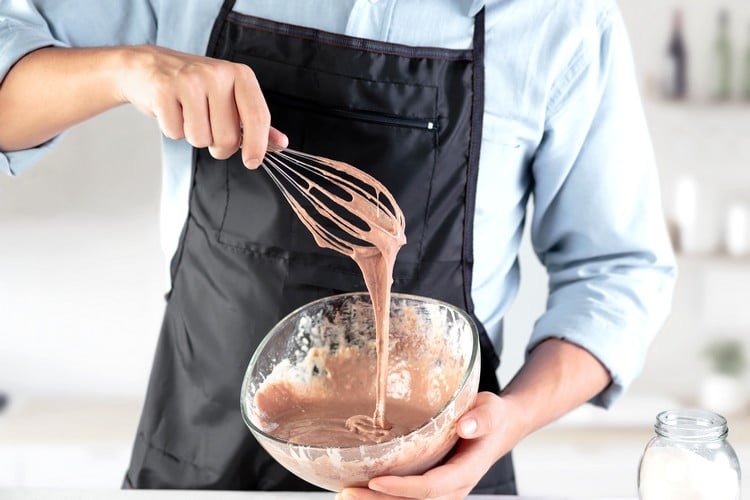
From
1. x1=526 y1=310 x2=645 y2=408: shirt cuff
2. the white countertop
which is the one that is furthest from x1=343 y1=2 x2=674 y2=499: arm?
the white countertop

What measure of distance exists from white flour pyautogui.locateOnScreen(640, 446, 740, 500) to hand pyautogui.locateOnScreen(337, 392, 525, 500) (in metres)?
0.16

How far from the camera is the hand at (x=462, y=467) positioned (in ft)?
2.71

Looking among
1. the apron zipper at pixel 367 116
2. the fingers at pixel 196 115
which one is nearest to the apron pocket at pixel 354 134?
the apron zipper at pixel 367 116

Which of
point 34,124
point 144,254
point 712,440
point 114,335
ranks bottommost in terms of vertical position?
point 114,335

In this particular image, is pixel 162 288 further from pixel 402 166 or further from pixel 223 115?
pixel 223 115

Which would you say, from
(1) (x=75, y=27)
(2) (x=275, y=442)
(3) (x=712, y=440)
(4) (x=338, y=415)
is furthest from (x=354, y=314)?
(1) (x=75, y=27)

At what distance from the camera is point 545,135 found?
1243 mm

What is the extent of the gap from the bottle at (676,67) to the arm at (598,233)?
52.6 inches

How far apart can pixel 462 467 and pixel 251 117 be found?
0.39 m

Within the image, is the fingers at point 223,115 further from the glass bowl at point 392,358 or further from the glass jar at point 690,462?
the glass jar at point 690,462

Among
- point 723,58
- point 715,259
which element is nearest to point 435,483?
point 715,259

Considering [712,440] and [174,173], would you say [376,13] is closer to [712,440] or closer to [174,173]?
[174,173]

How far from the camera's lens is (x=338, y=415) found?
98cm

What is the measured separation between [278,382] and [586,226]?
518 mm
